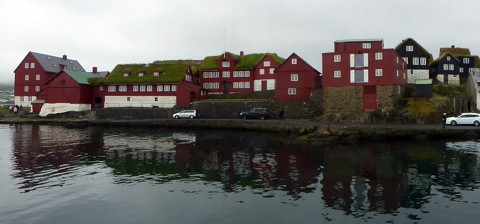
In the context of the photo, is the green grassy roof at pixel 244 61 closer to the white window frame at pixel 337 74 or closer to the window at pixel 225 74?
the window at pixel 225 74

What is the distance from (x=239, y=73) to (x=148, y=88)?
20920 mm

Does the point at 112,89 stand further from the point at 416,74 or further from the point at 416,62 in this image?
the point at 416,62

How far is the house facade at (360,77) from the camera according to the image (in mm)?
51781

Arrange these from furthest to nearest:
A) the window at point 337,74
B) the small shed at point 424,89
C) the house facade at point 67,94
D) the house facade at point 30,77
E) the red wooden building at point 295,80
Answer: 1. the house facade at point 30,77
2. the house facade at point 67,94
3. the red wooden building at point 295,80
4. the window at point 337,74
5. the small shed at point 424,89

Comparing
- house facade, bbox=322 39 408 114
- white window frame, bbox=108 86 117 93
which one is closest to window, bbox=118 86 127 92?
white window frame, bbox=108 86 117 93

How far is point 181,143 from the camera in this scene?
4206 cm

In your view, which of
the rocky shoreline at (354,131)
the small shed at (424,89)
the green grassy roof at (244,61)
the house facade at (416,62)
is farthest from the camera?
the green grassy roof at (244,61)

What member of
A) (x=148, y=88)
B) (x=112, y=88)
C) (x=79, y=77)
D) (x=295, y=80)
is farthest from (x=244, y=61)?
(x=79, y=77)

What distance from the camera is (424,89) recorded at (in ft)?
178

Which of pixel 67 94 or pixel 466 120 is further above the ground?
pixel 67 94

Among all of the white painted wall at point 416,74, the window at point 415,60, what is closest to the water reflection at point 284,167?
the white painted wall at point 416,74

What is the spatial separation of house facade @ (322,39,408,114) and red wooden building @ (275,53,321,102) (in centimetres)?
672

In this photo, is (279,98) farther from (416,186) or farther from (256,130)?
(416,186)

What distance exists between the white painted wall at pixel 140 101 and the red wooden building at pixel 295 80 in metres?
22.7
